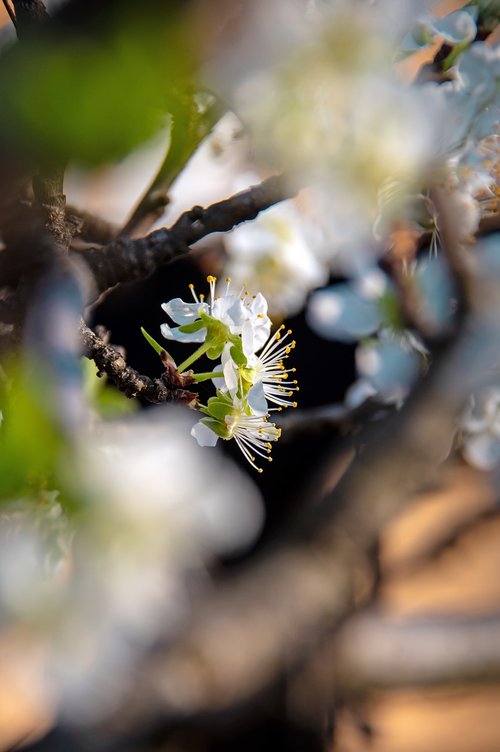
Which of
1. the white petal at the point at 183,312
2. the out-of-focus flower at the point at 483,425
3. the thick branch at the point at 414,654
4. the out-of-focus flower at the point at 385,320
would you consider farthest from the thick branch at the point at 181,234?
the thick branch at the point at 414,654

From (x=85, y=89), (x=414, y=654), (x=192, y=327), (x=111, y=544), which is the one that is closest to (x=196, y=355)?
(x=192, y=327)

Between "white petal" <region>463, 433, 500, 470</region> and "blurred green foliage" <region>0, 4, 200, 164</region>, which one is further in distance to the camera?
"white petal" <region>463, 433, 500, 470</region>

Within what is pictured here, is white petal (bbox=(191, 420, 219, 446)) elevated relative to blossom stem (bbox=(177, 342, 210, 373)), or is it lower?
lower

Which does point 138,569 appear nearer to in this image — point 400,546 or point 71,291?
point 71,291

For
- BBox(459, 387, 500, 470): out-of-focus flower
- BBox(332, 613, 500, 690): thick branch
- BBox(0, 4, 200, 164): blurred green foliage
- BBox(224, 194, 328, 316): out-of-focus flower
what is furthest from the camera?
BBox(332, 613, 500, 690): thick branch

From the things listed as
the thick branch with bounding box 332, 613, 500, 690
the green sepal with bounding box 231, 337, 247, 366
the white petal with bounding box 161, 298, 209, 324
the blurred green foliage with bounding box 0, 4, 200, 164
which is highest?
the blurred green foliage with bounding box 0, 4, 200, 164

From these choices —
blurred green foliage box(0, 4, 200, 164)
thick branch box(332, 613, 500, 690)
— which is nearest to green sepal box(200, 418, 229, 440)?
blurred green foliage box(0, 4, 200, 164)

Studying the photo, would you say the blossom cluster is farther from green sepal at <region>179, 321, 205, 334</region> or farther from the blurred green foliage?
the blurred green foliage
